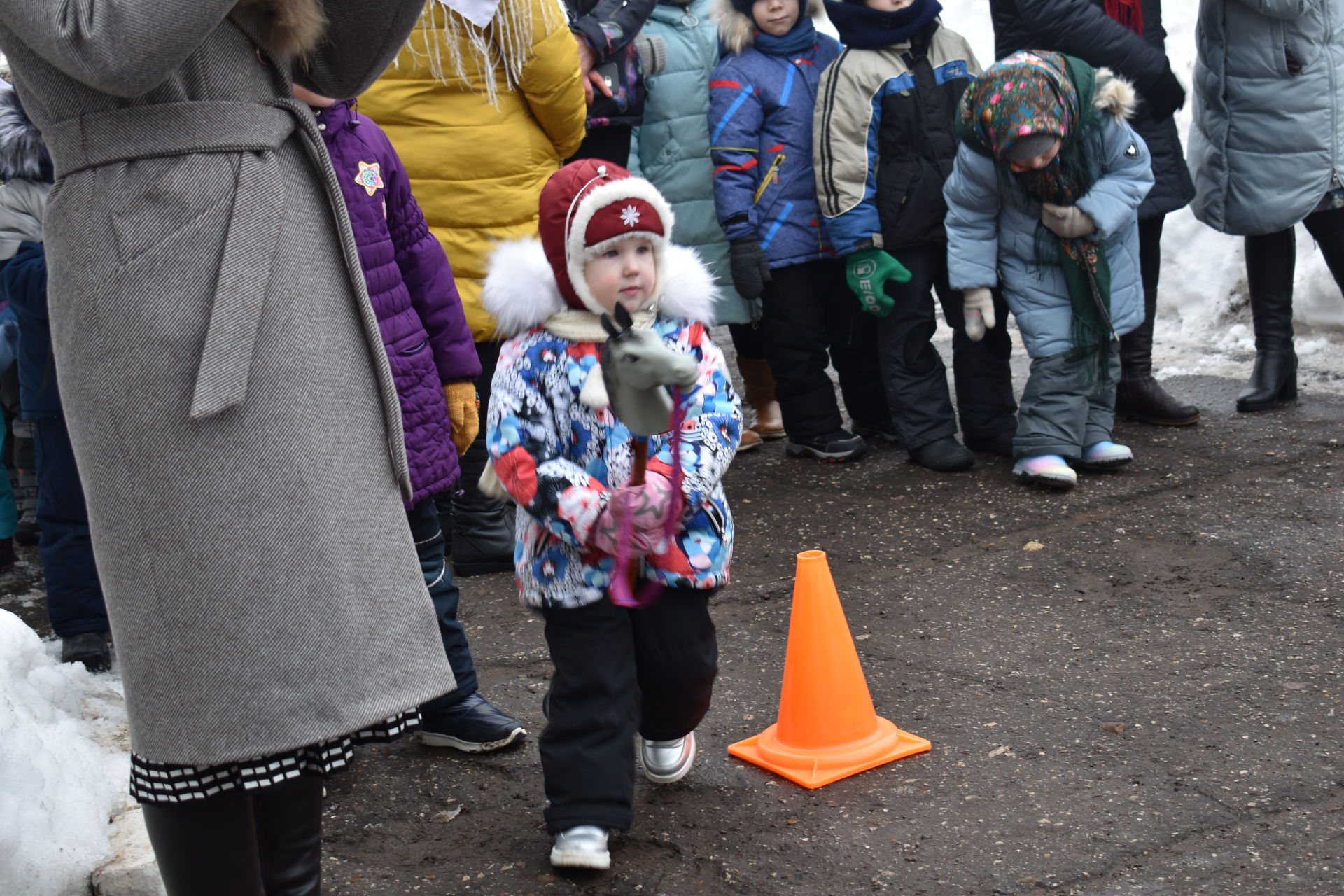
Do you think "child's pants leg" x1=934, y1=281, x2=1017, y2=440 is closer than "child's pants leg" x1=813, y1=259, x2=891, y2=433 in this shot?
Yes

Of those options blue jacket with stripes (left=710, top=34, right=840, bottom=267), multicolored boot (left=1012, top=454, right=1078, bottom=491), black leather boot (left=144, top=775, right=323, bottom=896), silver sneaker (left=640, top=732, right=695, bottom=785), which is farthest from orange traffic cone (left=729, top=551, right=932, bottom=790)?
blue jacket with stripes (left=710, top=34, right=840, bottom=267)

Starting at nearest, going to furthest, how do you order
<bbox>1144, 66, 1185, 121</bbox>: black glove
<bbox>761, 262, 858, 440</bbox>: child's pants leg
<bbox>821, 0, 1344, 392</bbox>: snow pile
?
1. <bbox>1144, 66, 1185, 121</bbox>: black glove
2. <bbox>761, 262, 858, 440</bbox>: child's pants leg
3. <bbox>821, 0, 1344, 392</bbox>: snow pile

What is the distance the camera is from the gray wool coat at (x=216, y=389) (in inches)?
72.3

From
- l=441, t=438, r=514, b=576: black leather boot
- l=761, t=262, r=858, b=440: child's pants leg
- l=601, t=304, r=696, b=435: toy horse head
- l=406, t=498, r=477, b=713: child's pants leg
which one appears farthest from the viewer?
l=761, t=262, r=858, b=440: child's pants leg

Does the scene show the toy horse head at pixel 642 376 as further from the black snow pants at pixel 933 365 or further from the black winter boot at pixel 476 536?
the black snow pants at pixel 933 365

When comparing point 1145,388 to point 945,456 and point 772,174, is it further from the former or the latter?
point 772,174

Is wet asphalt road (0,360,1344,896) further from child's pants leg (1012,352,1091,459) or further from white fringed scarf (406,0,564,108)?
white fringed scarf (406,0,564,108)

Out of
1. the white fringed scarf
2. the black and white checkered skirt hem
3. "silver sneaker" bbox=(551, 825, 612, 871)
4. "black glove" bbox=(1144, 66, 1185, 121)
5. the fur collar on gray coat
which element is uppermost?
the fur collar on gray coat

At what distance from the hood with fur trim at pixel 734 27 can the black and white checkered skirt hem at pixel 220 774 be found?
14.0ft

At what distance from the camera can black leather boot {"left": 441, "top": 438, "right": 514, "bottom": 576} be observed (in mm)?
4766

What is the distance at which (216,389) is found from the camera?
182 centimetres

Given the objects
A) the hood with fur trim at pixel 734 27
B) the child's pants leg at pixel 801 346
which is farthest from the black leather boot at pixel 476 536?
the hood with fur trim at pixel 734 27

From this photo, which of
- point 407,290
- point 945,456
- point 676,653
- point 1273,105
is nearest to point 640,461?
point 676,653

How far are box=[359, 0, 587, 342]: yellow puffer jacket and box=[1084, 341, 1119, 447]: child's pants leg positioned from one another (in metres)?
2.26
